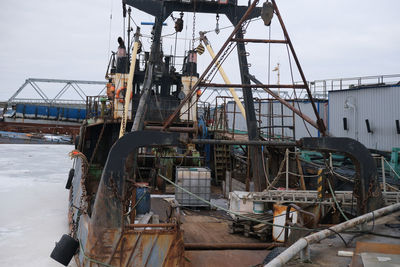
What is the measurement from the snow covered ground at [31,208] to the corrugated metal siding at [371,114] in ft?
52.4

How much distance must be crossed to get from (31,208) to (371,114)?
57.9 feet

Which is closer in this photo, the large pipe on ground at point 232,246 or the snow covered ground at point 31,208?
the large pipe on ground at point 232,246

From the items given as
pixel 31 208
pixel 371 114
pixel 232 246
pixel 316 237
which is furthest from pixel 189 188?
pixel 371 114

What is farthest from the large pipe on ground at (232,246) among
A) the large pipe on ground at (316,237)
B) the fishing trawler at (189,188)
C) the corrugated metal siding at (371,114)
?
the corrugated metal siding at (371,114)

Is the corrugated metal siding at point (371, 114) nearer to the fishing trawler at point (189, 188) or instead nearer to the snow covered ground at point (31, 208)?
the fishing trawler at point (189, 188)

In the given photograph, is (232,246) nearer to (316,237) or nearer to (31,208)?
(316,237)

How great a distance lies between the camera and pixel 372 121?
60.3 feet

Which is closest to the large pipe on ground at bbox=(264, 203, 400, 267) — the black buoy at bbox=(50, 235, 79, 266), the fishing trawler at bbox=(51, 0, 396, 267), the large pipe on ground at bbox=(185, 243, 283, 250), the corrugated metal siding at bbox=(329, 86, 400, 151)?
the fishing trawler at bbox=(51, 0, 396, 267)

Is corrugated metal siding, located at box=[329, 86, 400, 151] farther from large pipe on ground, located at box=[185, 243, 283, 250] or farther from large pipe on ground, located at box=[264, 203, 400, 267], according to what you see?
large pipe on ground, located at box=[185, 243, 283, 250]

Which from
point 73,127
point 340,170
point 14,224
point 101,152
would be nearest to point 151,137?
point 14,224

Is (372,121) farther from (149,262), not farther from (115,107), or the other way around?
(149,262)

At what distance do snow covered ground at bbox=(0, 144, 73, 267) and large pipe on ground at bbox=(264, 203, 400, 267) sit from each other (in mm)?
7235

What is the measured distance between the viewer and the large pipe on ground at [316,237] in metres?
3.90

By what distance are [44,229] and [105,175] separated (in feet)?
25.9
